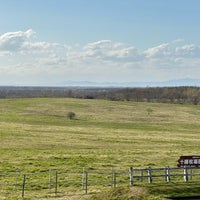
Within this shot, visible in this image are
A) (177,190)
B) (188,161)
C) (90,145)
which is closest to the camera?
(177,190)

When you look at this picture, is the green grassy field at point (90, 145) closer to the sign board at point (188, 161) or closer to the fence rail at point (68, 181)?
the fence rail at point (68, 181)

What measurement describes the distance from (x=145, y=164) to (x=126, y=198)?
15.5m

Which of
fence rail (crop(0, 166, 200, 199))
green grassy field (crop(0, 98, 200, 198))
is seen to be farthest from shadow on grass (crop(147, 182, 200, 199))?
fence rail (crop(0, 166, 200, 199))

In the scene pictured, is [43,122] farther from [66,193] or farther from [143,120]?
[66,193]

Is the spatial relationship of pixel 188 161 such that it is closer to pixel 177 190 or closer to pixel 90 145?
pixel 177 190

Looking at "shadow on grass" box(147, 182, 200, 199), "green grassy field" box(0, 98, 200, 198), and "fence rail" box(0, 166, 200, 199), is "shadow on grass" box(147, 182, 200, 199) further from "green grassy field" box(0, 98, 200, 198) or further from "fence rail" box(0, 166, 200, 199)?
"fence rail" box(0, 166, 200, 199)

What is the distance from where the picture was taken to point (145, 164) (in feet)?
124

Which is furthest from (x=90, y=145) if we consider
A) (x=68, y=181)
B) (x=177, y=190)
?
(x=177, y=190)

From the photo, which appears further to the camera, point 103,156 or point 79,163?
point 103,156

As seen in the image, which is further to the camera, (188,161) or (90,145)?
(90,145)

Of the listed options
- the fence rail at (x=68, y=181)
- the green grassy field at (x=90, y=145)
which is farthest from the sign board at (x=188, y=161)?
the green grassy field at (x=90, y=145)

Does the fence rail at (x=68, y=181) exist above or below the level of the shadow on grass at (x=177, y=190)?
below

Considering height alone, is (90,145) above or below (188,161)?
below

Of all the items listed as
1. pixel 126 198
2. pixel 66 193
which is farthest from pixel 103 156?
pixel 126 198
